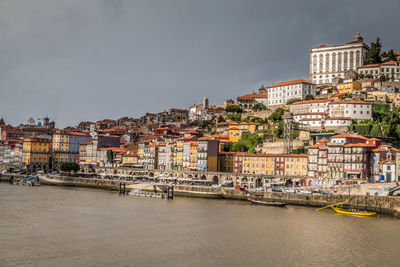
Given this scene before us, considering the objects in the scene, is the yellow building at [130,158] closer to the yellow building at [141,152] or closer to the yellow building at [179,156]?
the yellow building at [141,152]

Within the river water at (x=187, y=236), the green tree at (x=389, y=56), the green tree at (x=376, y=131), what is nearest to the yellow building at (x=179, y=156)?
the green tree at (x=376, y=131)

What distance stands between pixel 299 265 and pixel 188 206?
932 inches

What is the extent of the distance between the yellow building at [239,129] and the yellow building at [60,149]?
40072mm

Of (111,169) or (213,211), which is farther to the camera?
(111,169)

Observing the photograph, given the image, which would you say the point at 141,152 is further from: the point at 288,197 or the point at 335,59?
the point at 335,59

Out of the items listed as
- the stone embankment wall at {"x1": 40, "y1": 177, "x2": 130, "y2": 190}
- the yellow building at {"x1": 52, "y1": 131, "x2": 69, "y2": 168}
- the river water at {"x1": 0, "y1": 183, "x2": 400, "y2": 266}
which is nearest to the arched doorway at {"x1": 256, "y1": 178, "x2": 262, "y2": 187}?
the river water at {"x1": 0, "y1": 183, "x2": 400, "y2": 266}

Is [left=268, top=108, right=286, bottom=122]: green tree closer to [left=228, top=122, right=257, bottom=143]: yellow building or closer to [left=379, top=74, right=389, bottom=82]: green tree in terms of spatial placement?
[left=228, top=122, right=257, bottom=143]: yellow building

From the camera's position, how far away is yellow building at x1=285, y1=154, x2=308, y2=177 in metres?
60.3

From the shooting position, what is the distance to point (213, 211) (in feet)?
141

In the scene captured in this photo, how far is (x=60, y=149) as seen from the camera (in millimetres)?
98000

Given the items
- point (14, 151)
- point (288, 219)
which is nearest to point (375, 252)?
point (288, 219)

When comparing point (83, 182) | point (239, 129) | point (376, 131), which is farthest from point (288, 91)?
point (83, 182)

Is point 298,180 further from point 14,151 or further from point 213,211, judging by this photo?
point 14,151

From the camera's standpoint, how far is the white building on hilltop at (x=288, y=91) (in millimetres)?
86938
